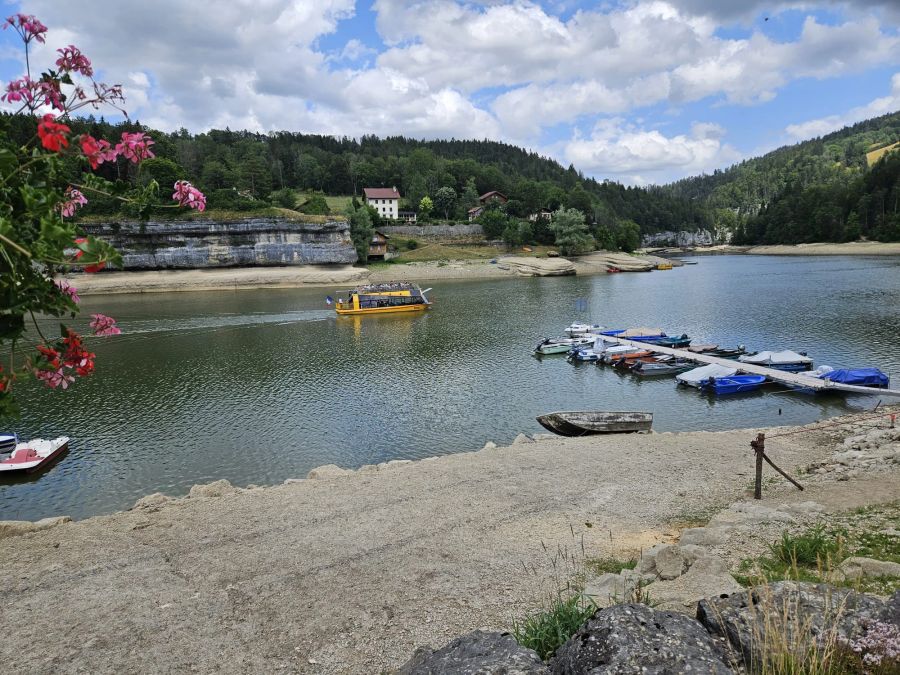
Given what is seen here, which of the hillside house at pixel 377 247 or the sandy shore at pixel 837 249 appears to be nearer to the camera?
the hillside house at pixel 377 247

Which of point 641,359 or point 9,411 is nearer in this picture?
point 9,411

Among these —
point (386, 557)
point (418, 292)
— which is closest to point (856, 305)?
point (418, 292)

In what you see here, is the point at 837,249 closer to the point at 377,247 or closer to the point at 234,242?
the point at 377,247

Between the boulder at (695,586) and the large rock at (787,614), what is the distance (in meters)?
1.33

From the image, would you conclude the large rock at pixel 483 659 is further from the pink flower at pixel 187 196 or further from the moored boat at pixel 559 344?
the moored boat at pixel 559 344

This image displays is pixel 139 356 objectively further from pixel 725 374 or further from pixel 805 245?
pixel 805 245

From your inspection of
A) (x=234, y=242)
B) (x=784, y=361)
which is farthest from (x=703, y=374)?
(x=234, y=242)

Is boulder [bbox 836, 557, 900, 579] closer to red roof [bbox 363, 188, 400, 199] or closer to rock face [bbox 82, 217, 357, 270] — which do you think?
rock face [bbox 82, 217, 357, 270]

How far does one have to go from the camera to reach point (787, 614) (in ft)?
13.8

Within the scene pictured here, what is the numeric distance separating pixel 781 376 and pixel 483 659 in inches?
1213

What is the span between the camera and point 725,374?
3044cm

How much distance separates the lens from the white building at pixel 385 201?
138375mm

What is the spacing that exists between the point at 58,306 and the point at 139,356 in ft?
132

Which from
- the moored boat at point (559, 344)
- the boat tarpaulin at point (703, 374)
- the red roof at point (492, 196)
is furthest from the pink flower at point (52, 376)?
the red roof at point (492, 196)
